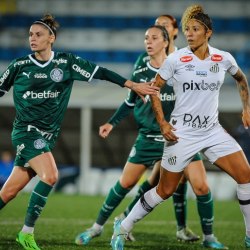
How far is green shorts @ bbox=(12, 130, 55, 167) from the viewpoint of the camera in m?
6.30

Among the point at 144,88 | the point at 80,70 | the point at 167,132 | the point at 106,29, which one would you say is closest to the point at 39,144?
the point at 80,70

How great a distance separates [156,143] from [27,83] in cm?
170

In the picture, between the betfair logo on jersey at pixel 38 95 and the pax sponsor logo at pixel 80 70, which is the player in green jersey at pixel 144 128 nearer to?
the pax sponsor logo at pixel 80 70

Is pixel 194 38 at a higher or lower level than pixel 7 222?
higher

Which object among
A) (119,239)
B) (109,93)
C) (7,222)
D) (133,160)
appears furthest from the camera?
(109,93)

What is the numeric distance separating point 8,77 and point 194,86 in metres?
1.72

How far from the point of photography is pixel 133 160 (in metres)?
7.38

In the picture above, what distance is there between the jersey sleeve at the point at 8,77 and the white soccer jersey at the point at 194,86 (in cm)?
137

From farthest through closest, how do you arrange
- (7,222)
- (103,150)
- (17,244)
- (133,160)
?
(103,150) → (7,222) → (133,160) → (17,244)

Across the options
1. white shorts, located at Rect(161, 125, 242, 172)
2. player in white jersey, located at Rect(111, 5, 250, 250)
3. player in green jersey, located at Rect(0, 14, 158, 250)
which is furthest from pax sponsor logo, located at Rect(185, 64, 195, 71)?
white shorts, located at Rect(161, 125, 242, 172)

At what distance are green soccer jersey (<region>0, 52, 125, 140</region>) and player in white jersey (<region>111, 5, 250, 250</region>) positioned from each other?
0.81 meters

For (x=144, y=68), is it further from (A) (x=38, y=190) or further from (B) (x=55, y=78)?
(A) (x=38, y=190)

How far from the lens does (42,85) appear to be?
6367 millimetres

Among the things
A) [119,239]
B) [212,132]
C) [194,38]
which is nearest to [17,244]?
[119,239]
